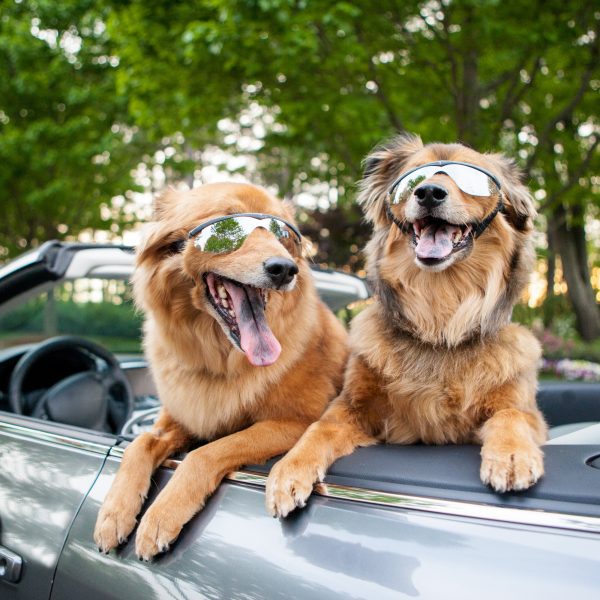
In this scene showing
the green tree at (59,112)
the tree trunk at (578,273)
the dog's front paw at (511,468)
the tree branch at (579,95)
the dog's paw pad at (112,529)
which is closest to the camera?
the dog's front paw at (511,468)

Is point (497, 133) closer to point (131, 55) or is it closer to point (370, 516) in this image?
point (131, 55)

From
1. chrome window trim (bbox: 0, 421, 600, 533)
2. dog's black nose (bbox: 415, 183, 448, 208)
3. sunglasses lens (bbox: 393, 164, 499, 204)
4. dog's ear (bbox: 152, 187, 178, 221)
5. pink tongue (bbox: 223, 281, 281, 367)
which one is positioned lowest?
chrome window trim (bbox: 0, 421, 600, 533)

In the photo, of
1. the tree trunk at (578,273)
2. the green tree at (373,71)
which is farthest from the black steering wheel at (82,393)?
the tree trunk at (578,273)

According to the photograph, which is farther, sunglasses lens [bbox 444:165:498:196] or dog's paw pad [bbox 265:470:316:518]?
sunglasses lens [bbox 444:165:498:196]

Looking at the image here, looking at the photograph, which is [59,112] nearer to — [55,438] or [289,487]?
[55,438]

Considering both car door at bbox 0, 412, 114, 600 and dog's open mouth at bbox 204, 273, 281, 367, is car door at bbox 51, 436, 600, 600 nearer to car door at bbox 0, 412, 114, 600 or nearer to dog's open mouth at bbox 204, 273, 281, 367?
car door at bbox 0, 412, 114, 600

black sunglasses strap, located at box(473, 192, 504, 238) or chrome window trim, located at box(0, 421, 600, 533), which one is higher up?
black sunglasses strap, located at box(473, 192, 504, 238)

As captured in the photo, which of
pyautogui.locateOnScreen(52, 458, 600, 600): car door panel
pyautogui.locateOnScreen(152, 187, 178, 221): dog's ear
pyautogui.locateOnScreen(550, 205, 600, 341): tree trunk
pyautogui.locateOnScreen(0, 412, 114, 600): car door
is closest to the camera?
pyautogui.locateOnScreen(52, 458, 600, 600): car door panel

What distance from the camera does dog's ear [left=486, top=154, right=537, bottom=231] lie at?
2496 mm

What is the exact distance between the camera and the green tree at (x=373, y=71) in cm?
708

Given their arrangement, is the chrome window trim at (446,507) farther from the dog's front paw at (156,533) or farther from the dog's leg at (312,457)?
the dog's front paw at (156,533)

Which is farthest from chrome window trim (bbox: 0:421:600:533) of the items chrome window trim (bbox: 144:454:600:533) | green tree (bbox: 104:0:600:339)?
green tree (bbox: 104:0:600:339)

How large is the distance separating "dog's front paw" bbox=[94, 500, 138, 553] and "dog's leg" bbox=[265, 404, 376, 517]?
499 mm

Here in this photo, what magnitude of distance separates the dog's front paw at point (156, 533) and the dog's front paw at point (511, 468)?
0.89 m
